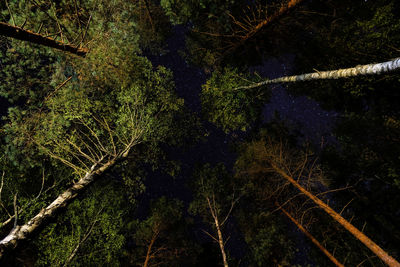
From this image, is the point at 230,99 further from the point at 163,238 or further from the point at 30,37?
the point at 163,238

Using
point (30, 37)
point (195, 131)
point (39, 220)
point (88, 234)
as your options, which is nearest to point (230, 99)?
point (195, 131)

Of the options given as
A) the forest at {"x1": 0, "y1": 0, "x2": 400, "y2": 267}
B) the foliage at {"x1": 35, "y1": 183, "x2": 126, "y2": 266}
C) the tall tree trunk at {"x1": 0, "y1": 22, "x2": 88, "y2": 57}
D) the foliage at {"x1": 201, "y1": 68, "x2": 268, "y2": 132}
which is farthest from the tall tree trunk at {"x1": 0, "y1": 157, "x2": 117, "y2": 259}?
the foliage at {"x1": 201, "y1": 68, "x2": 268, "y2": 132}

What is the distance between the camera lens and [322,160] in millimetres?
9688

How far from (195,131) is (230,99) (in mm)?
2985

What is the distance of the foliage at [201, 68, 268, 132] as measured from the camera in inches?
360

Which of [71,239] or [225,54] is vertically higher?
[225,54]

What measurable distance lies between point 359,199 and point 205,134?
30.0 feet

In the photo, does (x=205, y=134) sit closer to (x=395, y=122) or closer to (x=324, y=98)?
(x=324, y=98)

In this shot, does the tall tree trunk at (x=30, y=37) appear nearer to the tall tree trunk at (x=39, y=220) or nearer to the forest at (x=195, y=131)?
the forest at (x=195, y=131)

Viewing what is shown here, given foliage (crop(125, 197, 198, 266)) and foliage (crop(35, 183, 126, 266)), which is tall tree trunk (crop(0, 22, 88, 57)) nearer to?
foliage (crop(35, 183, 126, 266))

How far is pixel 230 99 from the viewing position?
30.2ft

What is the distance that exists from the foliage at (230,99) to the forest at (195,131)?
68 millimetres

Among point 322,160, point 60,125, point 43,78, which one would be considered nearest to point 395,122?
point 322,160

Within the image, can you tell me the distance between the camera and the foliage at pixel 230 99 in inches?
360
